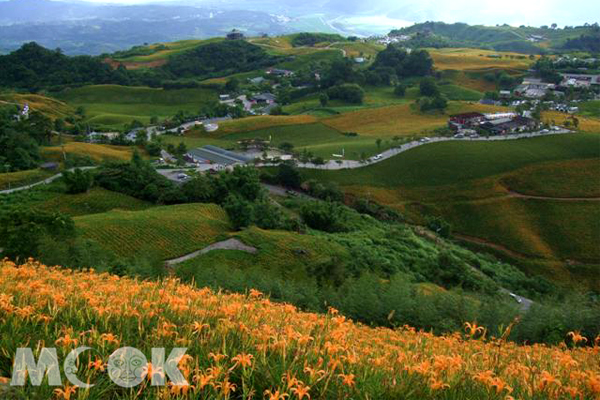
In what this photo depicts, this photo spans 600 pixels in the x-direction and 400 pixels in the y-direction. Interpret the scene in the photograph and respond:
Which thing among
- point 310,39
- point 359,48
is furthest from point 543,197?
point 310,39

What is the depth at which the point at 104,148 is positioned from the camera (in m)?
51.6

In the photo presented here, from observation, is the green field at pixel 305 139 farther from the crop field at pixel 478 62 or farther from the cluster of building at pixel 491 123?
the crop field at pixel 478 62

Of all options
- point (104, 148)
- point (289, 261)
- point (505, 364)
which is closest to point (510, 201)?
point (289, 261)

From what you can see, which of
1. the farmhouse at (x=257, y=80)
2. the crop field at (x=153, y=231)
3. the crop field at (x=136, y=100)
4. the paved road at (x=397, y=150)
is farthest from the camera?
the farmhouse at (x=257, y=80)

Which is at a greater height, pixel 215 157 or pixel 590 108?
pixel 590 108

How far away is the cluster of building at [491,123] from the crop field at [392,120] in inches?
102

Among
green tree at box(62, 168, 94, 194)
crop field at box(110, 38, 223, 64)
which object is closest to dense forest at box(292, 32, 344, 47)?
crop field at box(110, 38, 223, 64)

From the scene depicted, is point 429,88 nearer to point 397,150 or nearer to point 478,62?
point 478,62

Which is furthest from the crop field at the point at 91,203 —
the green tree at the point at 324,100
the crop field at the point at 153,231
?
the green tree at the point at 324,100

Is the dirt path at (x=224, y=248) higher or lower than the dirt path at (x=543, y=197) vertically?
higher

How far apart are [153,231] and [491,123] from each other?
48.0 meters

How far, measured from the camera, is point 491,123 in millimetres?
58281

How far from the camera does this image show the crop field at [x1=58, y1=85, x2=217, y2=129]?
266 feet

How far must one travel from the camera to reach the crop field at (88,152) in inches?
1817
